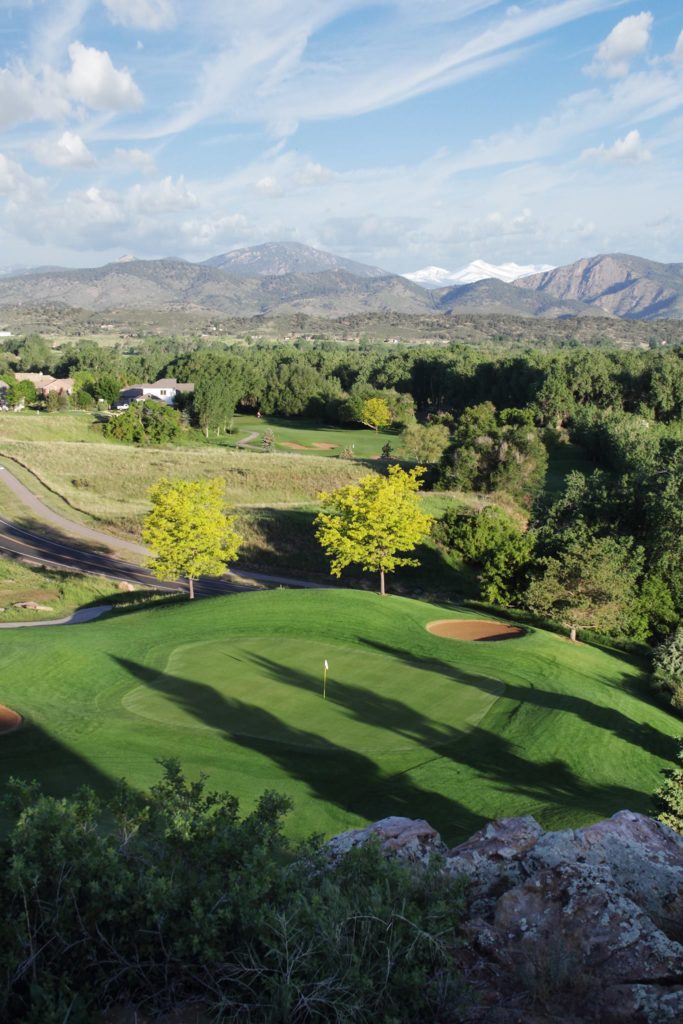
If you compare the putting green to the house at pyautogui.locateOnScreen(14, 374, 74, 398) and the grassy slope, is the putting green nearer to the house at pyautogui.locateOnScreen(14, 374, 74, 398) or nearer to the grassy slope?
the grassy slope

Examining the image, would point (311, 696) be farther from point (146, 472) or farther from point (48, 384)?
point (48, 384)

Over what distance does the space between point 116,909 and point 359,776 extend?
12187 millimetres

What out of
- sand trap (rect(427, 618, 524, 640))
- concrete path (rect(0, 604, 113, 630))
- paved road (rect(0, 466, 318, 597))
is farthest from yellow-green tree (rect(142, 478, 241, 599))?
sand trap (rect(427, 618, 524, 640))

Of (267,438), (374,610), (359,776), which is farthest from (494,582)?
(267,438)

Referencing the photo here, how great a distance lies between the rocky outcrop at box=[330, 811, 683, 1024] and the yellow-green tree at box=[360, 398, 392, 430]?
10818 centimetres

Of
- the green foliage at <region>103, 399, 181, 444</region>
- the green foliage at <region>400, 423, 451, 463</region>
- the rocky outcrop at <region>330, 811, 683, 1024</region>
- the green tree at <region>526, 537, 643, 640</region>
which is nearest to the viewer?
the rocky outcrop at <region>330, 811, 683, 1024</region>

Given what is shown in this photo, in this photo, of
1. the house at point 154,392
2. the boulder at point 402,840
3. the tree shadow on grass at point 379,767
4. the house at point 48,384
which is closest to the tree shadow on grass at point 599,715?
the tree shadow on grass at point 379,767

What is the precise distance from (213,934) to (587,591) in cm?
3005

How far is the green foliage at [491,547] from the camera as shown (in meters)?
41.2

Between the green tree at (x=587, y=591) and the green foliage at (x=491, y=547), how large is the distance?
538cm

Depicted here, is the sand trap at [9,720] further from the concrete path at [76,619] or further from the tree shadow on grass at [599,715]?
the concrete path at [76,619]

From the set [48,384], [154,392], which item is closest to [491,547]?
[154,392]

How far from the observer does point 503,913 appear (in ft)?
25.7

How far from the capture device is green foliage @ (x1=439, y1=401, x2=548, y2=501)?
242 feet
